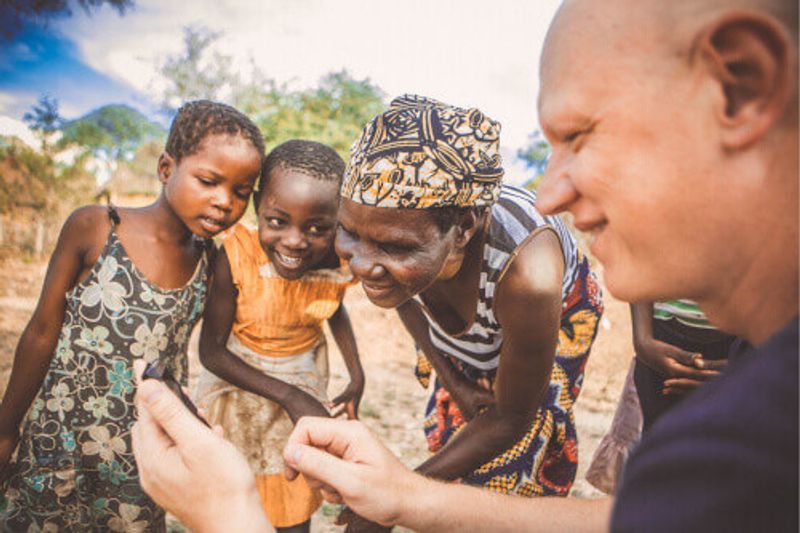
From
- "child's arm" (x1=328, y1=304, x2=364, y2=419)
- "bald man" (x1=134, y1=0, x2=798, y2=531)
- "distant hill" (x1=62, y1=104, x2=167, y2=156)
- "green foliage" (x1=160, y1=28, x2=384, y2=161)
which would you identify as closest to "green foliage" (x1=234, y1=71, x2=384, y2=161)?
"green foliage" (x1=160, y1=28, x2=384, y2=161)

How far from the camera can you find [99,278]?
81.9 inches

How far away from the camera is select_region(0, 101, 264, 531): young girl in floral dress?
2.08 metres

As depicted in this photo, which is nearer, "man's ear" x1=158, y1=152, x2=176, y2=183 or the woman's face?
the woman's face

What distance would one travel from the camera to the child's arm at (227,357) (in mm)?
2234

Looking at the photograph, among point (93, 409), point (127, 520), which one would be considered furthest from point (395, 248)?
point (127, 520)

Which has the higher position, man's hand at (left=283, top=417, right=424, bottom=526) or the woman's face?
the woman's face

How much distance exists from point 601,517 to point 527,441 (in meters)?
0.82

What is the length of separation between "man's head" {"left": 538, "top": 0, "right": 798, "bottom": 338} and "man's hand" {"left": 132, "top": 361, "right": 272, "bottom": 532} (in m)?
0.97

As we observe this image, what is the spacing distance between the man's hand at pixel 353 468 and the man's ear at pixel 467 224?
2.53 ft

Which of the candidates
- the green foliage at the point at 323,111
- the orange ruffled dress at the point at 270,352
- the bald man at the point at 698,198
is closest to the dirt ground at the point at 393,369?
the orange ruffled dress at the point at 270,352

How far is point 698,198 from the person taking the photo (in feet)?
2.31

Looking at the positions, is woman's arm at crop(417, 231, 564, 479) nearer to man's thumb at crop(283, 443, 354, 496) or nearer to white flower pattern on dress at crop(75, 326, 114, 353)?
man's thumb at crop(283, 443, 354, 496)

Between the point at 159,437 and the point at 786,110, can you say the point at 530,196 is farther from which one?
the point at 159,437

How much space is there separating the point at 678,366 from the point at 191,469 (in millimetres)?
2225
